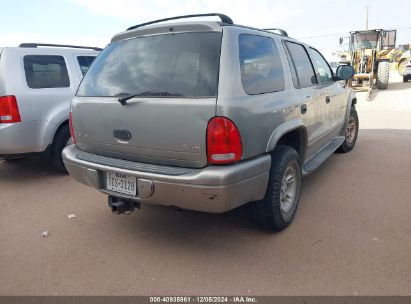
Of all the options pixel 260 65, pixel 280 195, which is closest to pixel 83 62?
pixel 260 65

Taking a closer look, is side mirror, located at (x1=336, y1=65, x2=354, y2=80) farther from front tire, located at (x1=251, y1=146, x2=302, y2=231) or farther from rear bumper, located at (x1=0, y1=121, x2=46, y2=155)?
rear bumper, located at (x1=0, y1=121, x2=46, y2=155)

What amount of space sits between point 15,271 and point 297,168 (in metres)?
2.54

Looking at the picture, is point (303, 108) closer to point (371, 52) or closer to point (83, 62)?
point (83, 62)

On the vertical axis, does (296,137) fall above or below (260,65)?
below

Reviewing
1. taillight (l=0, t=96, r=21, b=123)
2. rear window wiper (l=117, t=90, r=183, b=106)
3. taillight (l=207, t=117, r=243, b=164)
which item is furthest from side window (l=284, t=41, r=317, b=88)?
taillight (l=0, t=96, r=21, b=123)

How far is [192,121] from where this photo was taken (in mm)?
2396

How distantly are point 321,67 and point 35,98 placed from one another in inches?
146

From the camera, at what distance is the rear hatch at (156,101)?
7.96 ft

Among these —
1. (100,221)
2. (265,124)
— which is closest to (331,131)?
(265,124)

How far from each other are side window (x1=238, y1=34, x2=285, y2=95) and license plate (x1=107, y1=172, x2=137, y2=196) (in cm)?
111

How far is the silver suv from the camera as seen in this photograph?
2.40 m

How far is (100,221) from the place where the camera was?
137 inches

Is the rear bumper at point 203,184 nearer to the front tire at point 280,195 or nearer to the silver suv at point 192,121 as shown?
the silver suv at point 192,121

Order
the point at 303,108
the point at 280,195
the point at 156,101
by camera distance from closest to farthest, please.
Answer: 1. the point at 156,101
2. the point at 280,195
3. the point at 303,108
